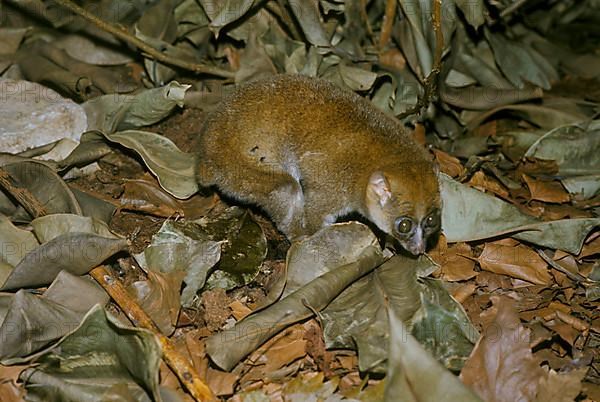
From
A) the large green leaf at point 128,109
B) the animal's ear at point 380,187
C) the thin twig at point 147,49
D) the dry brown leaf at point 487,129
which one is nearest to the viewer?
the animal's ear at point 380,187

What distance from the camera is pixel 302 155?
5359 millimetres

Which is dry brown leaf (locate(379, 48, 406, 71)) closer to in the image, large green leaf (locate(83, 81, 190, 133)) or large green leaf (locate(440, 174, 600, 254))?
large green leaf (locate(440, 174, 600, 254))

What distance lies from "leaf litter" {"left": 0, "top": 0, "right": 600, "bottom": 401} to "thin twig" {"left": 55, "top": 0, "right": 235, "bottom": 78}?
0.13ft

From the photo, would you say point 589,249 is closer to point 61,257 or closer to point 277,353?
point 277,353

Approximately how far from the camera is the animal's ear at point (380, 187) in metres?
5.05

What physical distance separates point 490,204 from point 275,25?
2596 mm

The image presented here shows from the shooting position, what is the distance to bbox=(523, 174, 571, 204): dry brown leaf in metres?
5.92

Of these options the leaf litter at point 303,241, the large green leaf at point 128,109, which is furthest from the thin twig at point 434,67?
the large green leaf at point 128,109

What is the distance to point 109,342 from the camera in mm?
4062

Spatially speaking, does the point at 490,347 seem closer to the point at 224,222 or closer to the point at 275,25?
the point at 224,222

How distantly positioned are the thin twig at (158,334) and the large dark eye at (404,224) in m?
1.63

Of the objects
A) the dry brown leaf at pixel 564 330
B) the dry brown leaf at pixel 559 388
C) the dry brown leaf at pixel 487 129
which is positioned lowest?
the dry brown leaf at pixel 487 129

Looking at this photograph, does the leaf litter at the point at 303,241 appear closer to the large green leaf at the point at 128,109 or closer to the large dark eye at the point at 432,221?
the large green leaf at the point at 128,109

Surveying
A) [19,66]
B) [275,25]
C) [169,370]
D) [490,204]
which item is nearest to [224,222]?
[169,370]
